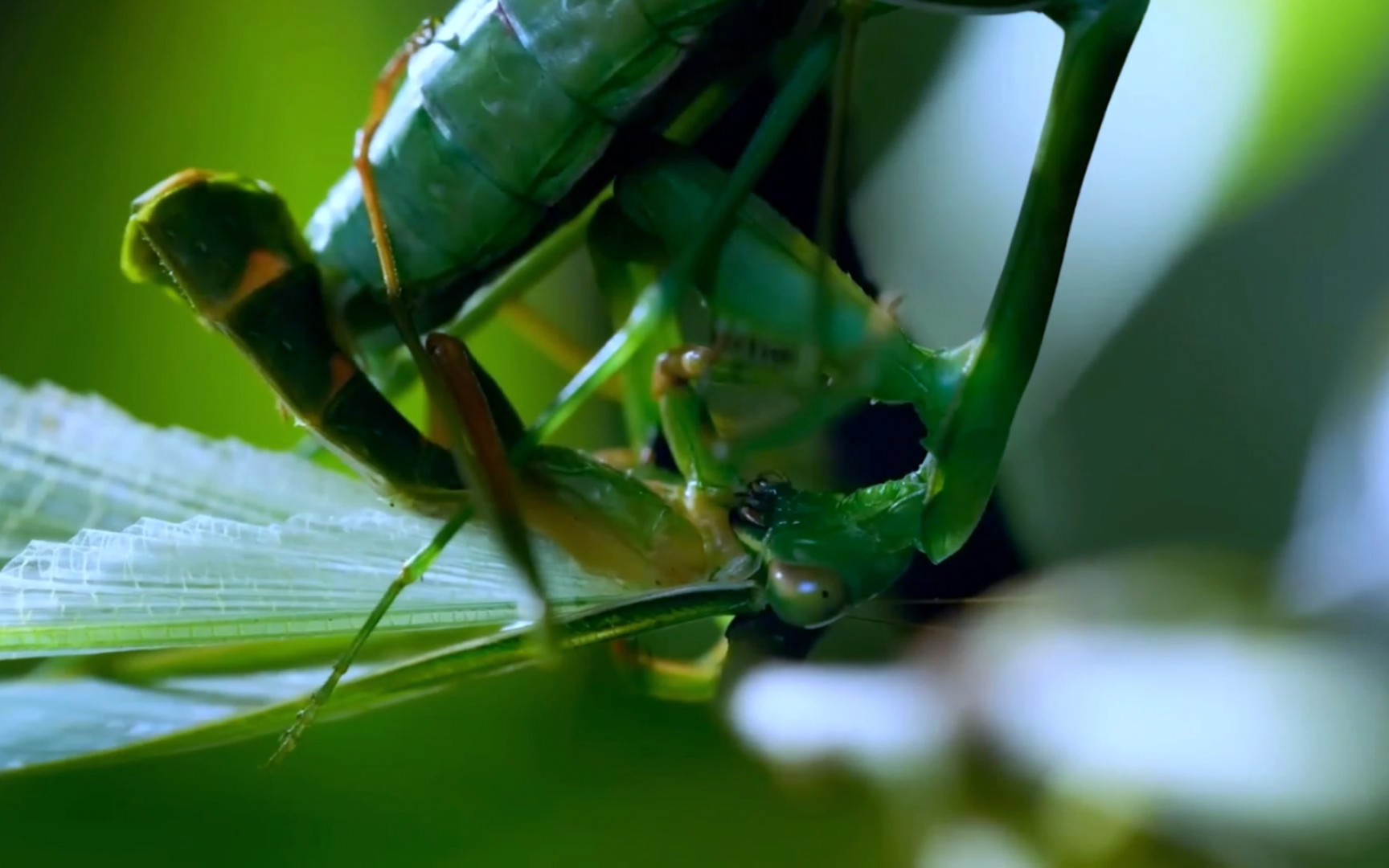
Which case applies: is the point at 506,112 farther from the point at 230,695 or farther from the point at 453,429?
the point at 230,695

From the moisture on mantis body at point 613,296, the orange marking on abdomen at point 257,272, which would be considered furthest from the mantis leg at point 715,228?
the orange marking on abdomen at point 257,272

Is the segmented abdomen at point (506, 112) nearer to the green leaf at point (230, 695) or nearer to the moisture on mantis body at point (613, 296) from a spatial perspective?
the moisture on mantis body at point (613, 296)

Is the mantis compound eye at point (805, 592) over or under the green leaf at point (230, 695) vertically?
over

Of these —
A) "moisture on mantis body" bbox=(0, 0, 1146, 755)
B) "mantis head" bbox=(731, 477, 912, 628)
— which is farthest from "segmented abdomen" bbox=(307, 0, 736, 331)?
"mantis head" bbox=(731, 477, 912, 628)

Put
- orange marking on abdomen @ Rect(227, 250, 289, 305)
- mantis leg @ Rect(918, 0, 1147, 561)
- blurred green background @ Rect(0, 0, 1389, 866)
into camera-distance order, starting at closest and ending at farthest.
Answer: mantis leg @ Rect(918, 0, 1147, 561)
orange marking on abdomen @ Rect(227, 250, 289, 305)
blurred green background @ Rect(0, 0, 1389, 866)

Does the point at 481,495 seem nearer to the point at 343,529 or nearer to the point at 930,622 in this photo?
the point at 343,529

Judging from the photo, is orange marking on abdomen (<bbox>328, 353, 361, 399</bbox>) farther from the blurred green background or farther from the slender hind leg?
the blurred green background

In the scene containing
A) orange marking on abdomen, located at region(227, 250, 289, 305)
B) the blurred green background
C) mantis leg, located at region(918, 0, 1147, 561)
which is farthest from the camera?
the blurred green background
